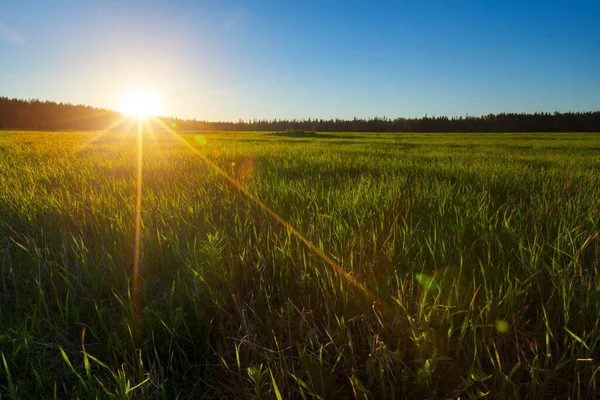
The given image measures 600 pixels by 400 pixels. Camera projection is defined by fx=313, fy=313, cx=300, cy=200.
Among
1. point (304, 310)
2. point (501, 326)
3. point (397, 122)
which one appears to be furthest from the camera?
point (397, 122)

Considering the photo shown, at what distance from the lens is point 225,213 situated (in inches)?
92.2

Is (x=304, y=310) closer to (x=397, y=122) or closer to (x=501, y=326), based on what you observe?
(x=501, y=326)

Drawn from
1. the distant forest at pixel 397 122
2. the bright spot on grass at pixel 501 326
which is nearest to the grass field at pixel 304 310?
the bright spot on grass at pixel 501 326

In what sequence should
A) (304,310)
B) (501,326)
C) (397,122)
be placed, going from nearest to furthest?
(501,326)
(304,310)
(397,122)

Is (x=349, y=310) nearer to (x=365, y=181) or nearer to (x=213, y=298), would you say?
(x=213, y=298)

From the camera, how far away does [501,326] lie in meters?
1.06

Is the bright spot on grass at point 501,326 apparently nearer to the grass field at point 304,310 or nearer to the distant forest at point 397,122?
the grass field at point 304,310

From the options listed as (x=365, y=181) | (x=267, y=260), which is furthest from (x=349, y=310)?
(x=365, y=181)

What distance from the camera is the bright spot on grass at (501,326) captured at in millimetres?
1053

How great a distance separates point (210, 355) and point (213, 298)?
242 mm

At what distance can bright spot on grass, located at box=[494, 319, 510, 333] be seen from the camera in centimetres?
105

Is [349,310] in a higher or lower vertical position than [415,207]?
lower

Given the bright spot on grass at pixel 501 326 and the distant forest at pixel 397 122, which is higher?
the distant forest at pixel 397 122

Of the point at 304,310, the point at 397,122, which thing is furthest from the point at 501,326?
the point at 397,122
